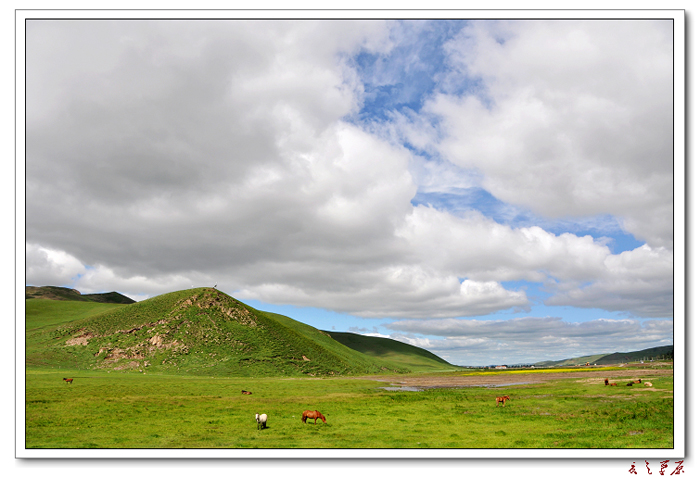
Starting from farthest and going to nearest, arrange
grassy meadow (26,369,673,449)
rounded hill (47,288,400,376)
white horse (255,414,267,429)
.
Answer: rounded hill (47,288,400,376) → white horse (255,414,267,429) → grassy meadow (26,369,673,449)

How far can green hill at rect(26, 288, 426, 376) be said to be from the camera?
135 metres

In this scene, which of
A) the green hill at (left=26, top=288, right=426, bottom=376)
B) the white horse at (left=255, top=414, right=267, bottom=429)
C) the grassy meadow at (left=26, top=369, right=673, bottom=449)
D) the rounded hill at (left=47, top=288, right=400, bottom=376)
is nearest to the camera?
the grassy meadow at (left=26, top=369, right=673, bottom=449)

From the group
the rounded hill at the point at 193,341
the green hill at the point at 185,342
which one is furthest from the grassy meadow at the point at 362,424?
the green hill at the point at 185,342

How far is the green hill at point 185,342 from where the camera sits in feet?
442

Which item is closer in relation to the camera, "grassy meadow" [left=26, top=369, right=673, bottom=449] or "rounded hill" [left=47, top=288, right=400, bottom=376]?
"grassy meadow" [left=26, top=369, right=673, bottom=449]

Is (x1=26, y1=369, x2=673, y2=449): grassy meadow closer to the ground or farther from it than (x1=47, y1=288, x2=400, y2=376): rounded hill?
farther from it

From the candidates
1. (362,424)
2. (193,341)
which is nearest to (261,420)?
(362,424)

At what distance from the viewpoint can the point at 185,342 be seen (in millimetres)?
148125

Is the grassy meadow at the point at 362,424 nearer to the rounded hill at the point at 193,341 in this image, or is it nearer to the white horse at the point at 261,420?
the white horse at the point at 261,420

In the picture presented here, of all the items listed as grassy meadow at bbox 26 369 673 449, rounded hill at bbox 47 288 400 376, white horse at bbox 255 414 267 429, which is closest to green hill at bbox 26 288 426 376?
rounded hill at bbox 47 288 400 376

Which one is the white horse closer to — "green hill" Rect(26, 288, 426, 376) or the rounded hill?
the rounded hill

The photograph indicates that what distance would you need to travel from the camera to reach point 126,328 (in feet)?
509

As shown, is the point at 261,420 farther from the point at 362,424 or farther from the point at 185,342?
the point at 185,342
